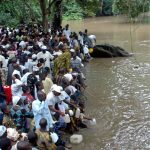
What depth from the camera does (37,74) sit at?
1045cm

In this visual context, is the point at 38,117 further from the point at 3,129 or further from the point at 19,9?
the point at 19,9

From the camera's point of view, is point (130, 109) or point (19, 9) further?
point (19, 9)

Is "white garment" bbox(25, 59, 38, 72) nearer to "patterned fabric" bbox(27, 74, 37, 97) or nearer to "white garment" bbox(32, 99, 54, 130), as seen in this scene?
"patterned fabric" bbox(27, 74, 37, 97)

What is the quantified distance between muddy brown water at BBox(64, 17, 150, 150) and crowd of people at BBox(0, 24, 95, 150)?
24.2 inches

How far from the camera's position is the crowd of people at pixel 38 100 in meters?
7.16

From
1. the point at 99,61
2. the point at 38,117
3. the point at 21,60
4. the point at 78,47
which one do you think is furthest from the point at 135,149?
the point at 99,61

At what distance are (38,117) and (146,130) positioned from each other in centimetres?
308

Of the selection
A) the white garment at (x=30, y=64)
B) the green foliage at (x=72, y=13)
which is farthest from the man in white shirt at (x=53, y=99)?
the green foliage at (x=72, y=13)

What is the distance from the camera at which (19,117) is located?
8.41 meters

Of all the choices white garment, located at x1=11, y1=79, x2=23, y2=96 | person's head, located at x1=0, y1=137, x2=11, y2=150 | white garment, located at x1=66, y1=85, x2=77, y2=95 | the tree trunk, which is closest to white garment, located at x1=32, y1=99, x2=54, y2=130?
white garment, located at x1=11, y1=79, x2=23, y2=96

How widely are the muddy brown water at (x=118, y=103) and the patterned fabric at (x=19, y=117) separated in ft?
4.18

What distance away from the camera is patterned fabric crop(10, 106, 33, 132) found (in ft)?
27.2

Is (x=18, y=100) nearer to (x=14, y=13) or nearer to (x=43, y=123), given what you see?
(x=43, y=123)

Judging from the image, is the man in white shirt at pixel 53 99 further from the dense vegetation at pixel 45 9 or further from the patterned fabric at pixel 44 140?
the dense vegetation at pixel 45 9
